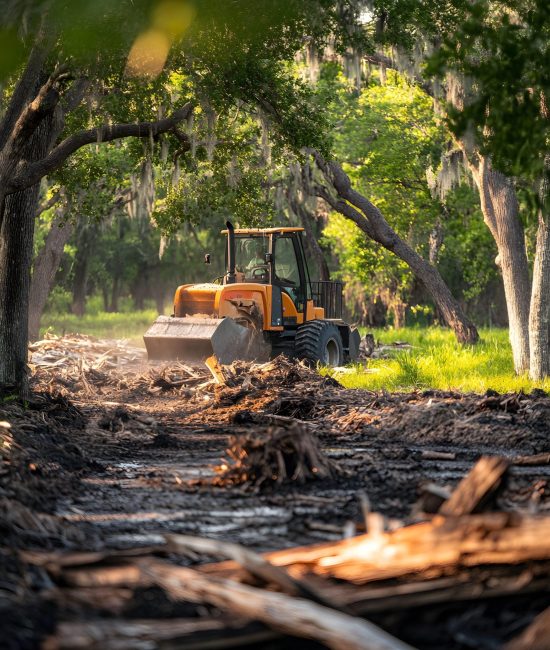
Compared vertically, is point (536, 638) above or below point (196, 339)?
below

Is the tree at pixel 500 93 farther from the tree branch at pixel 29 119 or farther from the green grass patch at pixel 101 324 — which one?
the green grass patch at pixel 101 324

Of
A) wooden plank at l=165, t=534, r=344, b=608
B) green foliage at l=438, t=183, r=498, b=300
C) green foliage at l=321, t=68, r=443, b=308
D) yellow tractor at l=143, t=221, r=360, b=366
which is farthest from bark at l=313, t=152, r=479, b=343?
wooden plank at l=165, t=534, r=344, b=608

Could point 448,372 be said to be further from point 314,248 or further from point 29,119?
point 314,248

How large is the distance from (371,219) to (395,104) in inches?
433

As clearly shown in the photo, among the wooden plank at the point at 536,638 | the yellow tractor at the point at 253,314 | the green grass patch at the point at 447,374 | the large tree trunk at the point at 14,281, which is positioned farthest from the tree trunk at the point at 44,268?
the wooden plank at the point at 536,638

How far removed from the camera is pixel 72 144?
1683 centimetres

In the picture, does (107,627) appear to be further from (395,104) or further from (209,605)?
(395,104)

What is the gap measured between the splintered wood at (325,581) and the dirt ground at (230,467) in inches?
4.4

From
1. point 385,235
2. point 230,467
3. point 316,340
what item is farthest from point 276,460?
point 385,235

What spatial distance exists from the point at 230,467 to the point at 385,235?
675 inches

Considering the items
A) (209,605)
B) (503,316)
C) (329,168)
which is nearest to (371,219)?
(329,168)

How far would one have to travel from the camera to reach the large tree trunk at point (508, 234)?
2266 cm

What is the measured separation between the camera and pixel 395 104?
37562 millimetres

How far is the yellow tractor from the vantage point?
22.1 meters
